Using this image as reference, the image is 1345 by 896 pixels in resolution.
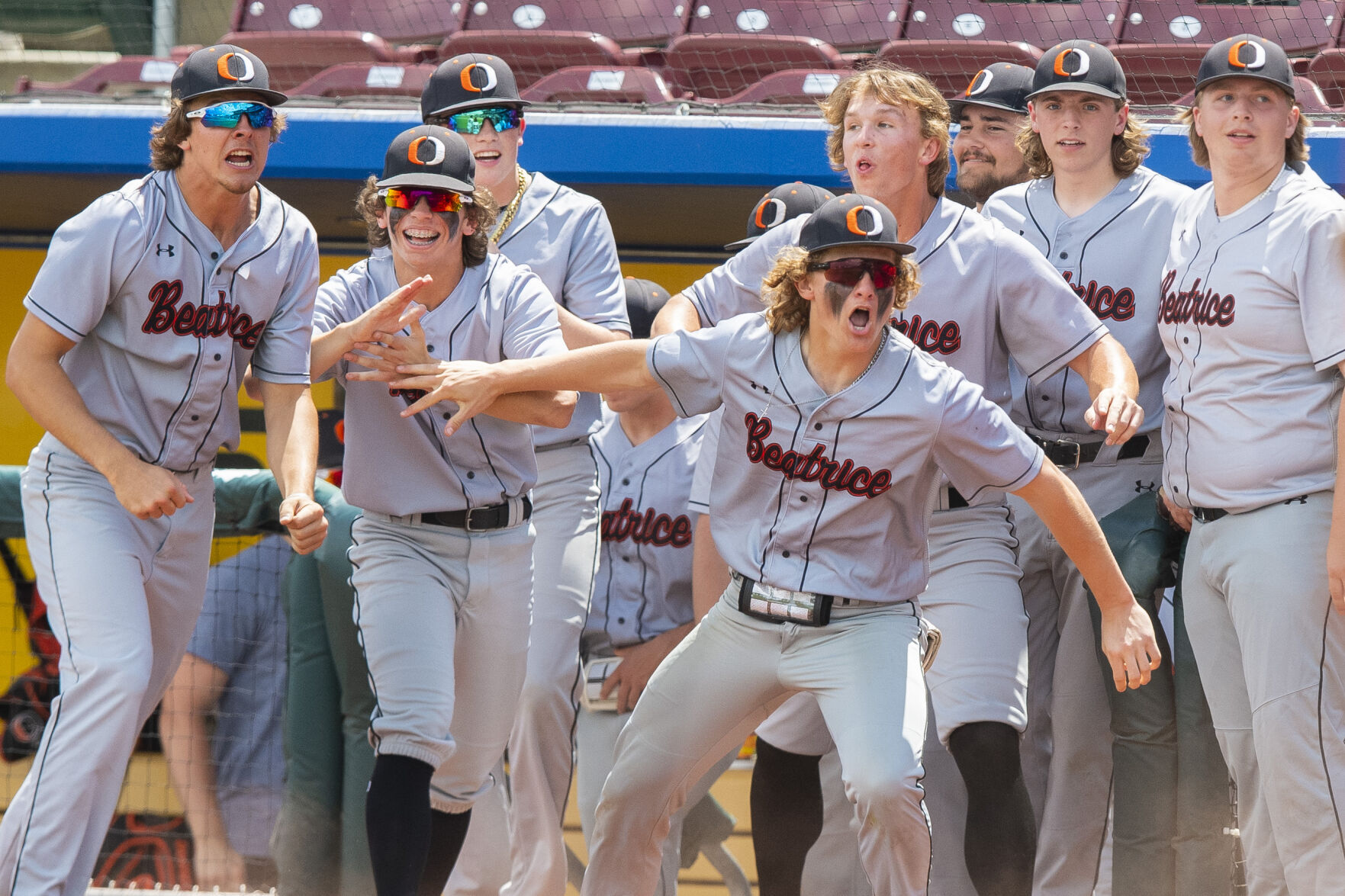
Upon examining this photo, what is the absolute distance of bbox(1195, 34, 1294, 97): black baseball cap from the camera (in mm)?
2637

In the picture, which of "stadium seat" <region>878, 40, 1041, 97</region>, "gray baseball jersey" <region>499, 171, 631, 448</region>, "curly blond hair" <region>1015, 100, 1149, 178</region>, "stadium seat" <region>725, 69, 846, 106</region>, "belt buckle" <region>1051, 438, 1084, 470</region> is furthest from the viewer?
"stadium seat" <region>878, 40, 1041, 97</region>

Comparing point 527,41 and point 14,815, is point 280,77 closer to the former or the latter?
point 527,41

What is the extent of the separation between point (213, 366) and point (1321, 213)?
6.50ft

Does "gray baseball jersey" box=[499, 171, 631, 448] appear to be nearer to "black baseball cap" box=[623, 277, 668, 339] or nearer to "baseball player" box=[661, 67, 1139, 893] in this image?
"baseball player" box=[661, 67, 1139, 893]

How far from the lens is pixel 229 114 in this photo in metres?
2.49

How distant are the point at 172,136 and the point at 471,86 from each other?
738mm

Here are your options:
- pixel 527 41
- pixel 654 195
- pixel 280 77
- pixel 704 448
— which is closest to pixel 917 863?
pixel 704 448

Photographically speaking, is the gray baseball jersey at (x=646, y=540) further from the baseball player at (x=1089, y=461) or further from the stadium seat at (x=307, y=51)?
the stadium seat at (x=307, y=51)

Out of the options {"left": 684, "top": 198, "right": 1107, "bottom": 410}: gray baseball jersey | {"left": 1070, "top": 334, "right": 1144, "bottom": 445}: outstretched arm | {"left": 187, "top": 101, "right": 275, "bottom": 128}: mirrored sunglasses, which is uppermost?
{"left": 187, "top": 101, "right": 275, "bottom": 128}: mirrored sunglasses

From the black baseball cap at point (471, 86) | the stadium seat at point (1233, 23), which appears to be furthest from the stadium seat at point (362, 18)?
the black baseball cap at point (471, 86)

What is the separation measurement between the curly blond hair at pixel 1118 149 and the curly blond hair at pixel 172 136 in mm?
1588

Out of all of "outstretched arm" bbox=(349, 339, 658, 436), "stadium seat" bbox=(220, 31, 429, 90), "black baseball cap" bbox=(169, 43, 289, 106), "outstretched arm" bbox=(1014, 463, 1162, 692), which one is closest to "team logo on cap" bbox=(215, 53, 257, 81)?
"black baseball cap" bbox=(169, 43, 289, 106)

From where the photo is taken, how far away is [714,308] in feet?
9.77

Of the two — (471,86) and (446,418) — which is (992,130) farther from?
(446,418)
